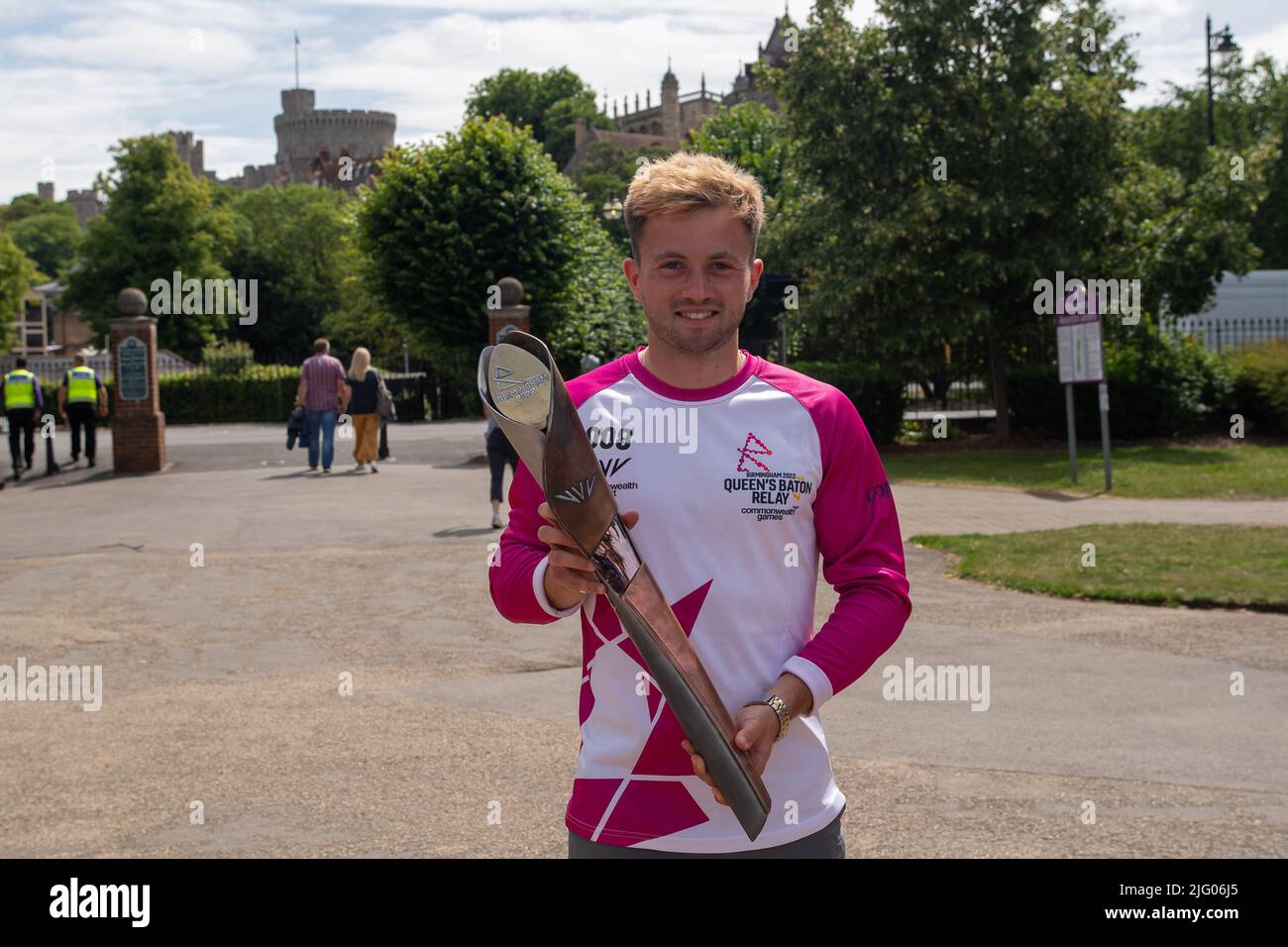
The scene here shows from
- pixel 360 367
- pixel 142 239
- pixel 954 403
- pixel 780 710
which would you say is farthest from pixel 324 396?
pixel 142 239

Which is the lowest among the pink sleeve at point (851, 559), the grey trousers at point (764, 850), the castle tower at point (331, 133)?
the grey trousers at point (764, 850)

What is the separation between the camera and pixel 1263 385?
2553 centimetres

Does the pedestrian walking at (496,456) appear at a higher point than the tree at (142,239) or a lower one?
lower

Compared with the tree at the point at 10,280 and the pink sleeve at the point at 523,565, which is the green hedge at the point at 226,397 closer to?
the tree at the point at 10,280

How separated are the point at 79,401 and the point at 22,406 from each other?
0.95 meters

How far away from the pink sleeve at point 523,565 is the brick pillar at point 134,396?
20.7m

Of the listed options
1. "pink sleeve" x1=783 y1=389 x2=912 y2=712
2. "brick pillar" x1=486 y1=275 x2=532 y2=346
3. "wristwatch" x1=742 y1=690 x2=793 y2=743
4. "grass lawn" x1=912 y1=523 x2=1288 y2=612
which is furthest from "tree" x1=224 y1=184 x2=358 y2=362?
"wristwatch" x1=742 y1=690 x2=793 y2=743

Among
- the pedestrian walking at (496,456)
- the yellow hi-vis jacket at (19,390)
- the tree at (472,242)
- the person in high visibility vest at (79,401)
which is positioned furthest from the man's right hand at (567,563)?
the tree at (472,242)

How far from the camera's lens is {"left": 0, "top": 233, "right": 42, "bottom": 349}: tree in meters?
67.7

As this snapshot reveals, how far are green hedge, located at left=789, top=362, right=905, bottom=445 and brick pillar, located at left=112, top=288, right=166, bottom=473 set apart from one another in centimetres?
1179

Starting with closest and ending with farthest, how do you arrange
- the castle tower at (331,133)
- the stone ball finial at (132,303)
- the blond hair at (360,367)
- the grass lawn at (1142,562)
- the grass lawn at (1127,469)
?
the grass lawn at (1142,562) < the grass lawn at (1127,469) < the blond hair at (360,367) < the stone ball finial at (132,303) < the castle tower at (331,133)

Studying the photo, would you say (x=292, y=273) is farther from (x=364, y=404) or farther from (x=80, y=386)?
(x=364, y=404)

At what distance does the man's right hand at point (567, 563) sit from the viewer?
89.0 inches
